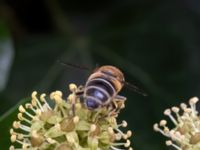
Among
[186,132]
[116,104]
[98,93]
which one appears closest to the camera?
[98,93]

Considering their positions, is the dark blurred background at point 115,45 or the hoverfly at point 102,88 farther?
the dark blurred background at point 115,45

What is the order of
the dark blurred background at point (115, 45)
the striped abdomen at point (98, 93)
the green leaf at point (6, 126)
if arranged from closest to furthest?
the striped abdomen at point (98, 93) < the green leaf at point (6, 126) < the dark blurred background at point (115, 45)

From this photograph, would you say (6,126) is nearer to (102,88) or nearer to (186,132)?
(102,88)

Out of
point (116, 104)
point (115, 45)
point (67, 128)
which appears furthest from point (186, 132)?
point (115, 45)

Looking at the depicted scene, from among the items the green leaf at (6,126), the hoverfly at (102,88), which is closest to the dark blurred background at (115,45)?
the green leaf at (6,126)

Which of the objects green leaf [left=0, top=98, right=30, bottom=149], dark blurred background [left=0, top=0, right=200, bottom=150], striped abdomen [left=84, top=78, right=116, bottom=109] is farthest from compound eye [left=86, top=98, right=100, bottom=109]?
dark blurred background [left=0, top=0, right=200, bottom=150]

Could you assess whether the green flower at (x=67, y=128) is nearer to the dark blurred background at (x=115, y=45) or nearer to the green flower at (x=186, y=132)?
the green flower at (x=186, y=132)

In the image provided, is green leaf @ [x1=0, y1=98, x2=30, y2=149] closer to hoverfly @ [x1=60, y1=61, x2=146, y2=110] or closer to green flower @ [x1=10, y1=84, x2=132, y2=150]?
green flower @ [x1=10, y1=84, x2=132, y2=150]
